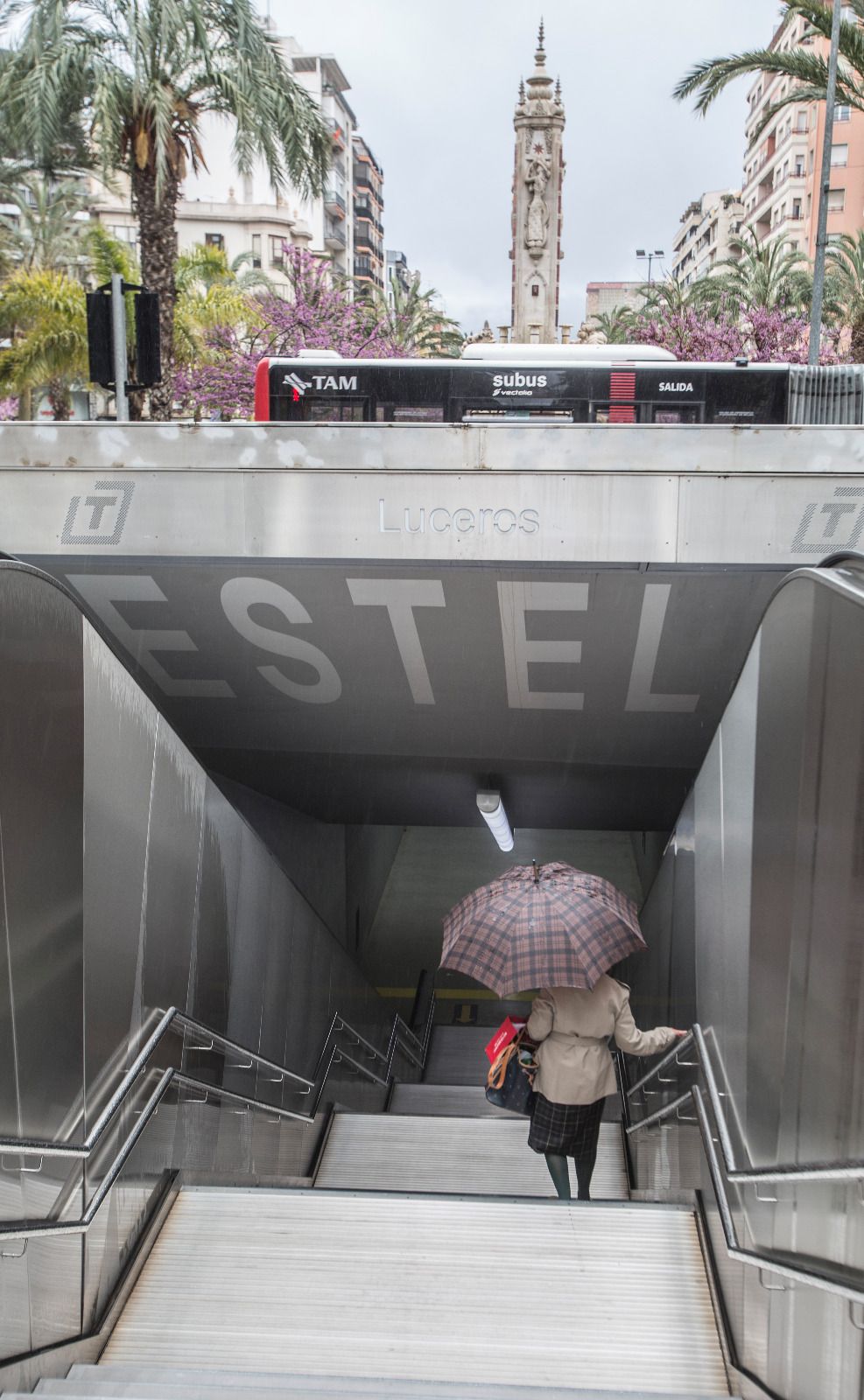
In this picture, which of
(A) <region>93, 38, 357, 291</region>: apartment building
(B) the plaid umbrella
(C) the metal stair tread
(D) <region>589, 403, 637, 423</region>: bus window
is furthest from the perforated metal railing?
(A) <region>93, 38, 357, 291</region>: apartment building

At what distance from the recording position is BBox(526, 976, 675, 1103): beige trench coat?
509 cm

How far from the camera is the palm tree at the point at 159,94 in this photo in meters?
14.8

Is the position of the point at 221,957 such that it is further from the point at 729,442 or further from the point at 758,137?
the point at 758,137

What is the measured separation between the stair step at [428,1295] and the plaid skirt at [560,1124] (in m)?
0.46

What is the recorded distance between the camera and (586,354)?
35.2ft

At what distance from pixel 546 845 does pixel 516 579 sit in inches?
697

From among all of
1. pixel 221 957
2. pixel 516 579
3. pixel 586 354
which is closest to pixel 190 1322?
pixel 221 957

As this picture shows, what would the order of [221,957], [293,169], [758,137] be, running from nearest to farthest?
[221,957]
[293,169]
[758,137]

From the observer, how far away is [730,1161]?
4.04m

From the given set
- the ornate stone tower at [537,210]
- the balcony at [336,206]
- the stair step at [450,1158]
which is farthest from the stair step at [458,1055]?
the balcony at [336,206]

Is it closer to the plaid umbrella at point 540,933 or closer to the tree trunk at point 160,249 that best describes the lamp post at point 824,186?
the tree trunk at point 160,249

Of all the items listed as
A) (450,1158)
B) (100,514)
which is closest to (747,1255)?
(450,1158)

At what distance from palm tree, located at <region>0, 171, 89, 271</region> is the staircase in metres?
32.9

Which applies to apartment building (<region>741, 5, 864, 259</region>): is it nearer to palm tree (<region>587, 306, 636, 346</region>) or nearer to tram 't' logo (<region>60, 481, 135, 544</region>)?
palm tree (<region>587, 306, 636, 346</region>)
